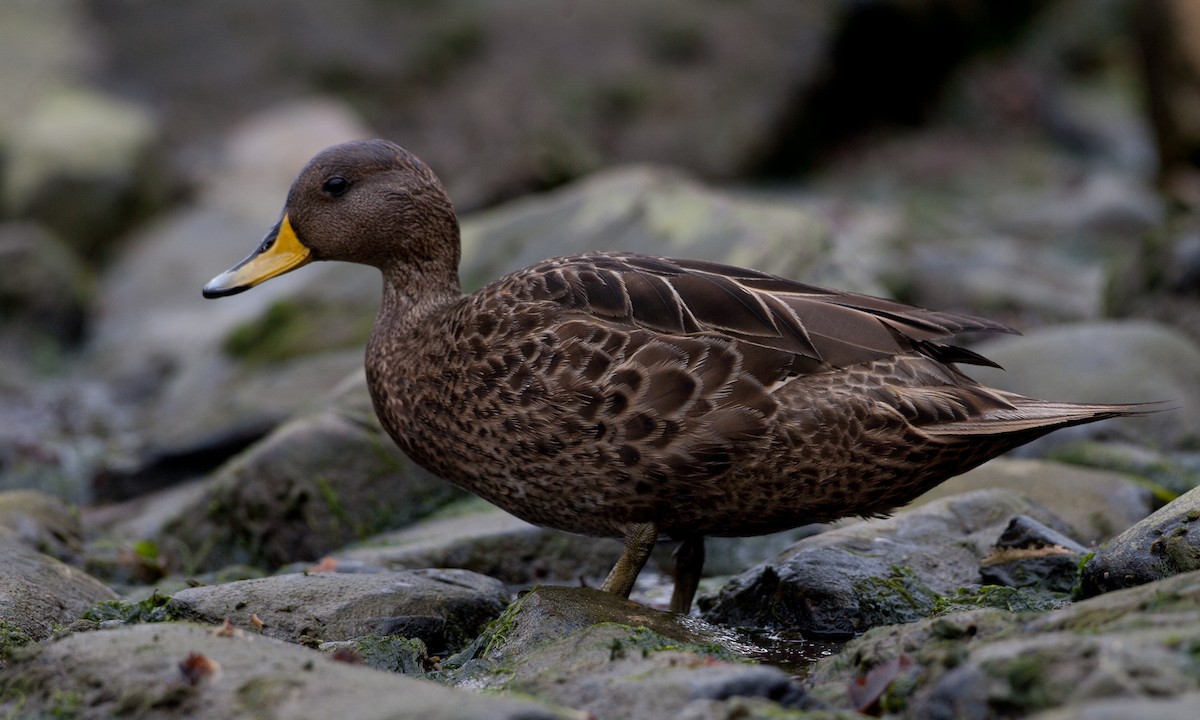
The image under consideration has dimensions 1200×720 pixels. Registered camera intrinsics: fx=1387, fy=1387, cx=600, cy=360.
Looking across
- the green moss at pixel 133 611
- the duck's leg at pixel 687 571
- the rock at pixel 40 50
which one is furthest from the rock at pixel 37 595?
the rock at pixel 40 50

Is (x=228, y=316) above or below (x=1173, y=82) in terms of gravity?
below

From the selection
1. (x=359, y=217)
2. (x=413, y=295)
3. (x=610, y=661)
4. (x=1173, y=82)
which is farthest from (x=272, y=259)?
(x=1173, y=82)

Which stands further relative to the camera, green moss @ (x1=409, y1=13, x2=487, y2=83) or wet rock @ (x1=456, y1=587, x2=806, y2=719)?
green moss @ (x1=409, y1=13, x2=487, y2=83)

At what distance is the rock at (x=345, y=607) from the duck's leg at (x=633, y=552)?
45cm

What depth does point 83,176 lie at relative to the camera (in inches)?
502

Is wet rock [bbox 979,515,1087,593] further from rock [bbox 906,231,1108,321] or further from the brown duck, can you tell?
rock [bbox 906,231,1108,321]

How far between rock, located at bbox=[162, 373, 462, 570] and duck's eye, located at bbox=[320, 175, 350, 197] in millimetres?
1311

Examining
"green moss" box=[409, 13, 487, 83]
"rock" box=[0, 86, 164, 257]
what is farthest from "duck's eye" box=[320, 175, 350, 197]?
"green moss" box=[409, 13, 487, 83]

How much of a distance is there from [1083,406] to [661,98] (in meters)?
11.0

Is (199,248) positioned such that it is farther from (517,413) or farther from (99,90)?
(517,413)

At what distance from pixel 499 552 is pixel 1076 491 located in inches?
92.7

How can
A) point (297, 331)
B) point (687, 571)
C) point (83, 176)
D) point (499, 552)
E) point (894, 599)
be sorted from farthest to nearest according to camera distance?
point (83, 176) < point (297, 331) < point (499, 552) < point (687, 571) < point (894, 599)

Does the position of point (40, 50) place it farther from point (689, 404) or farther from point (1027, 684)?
point (1027, 684)

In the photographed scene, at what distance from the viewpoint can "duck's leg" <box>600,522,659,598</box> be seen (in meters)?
4.48
